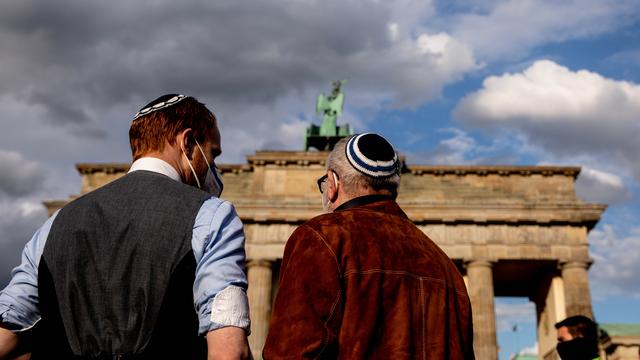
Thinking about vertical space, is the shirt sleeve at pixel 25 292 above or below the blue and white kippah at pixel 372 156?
below

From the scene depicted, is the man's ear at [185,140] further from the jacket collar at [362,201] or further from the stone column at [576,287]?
the stone column at [576,287]

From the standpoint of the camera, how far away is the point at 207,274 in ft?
8.41

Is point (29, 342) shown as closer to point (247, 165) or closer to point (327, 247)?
point (327, 247)

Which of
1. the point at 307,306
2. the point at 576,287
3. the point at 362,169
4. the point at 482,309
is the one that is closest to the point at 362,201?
the point at 362,169

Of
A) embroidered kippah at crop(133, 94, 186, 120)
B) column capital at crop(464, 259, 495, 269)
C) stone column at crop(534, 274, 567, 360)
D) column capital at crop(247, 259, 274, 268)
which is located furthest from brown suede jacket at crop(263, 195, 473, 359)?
stone column at crop(534, 274, 567, 360)

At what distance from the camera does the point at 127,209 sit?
9.16ft

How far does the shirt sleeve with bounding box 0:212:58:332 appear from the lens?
112 inches

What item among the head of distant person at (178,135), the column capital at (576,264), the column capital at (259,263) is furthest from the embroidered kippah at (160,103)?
the column capital at (576,264)

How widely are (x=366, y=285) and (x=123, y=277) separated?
119 centimetres

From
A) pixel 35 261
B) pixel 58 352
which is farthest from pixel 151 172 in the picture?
pixel 58 352

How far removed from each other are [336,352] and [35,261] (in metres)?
1.43

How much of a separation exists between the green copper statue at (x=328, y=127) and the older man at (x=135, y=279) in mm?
34755

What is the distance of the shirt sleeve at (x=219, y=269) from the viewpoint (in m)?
2.48

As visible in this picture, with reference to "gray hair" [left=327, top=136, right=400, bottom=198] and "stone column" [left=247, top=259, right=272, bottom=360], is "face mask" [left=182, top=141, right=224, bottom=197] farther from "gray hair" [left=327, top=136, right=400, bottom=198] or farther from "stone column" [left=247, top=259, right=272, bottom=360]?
"stone column" [left=247, top=259, right=272, bottom=360]
